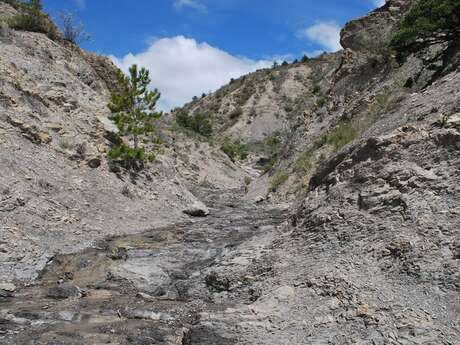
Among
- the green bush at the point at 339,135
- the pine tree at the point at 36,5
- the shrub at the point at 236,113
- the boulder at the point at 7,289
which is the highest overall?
the shrub at the point at 236,113

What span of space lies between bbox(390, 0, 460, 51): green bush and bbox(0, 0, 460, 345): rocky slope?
89 cm

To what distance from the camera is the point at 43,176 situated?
14.7m

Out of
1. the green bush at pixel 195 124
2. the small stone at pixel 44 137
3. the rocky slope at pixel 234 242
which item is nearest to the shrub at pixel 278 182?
the rocky slope at pixel 234 242

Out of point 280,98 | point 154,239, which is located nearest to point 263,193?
point 154,239

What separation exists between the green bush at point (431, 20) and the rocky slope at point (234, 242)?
89 centimetres

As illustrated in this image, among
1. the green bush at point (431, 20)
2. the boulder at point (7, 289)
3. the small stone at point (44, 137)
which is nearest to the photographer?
the boulder at point (7, 289)

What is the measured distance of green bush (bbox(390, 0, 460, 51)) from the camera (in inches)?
603

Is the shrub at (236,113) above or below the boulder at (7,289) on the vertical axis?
above

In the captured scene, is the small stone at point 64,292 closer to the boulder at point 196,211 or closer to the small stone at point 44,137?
the small stone at point 44,137

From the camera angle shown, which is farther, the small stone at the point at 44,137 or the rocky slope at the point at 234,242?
the small stone at the point at 44,137

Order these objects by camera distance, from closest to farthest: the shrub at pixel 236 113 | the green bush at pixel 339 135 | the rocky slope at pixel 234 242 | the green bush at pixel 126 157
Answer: the rocky slope at pixel 234 242 < the green bush at pixel 126 157 < the green bush at pixel 339 135 < the shrub at pixel 236 113

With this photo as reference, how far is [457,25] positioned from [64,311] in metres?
15.2

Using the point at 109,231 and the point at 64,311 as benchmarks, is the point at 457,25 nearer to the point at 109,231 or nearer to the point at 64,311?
the point at 109,231

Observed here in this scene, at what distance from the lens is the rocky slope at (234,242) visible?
695 centimetres
